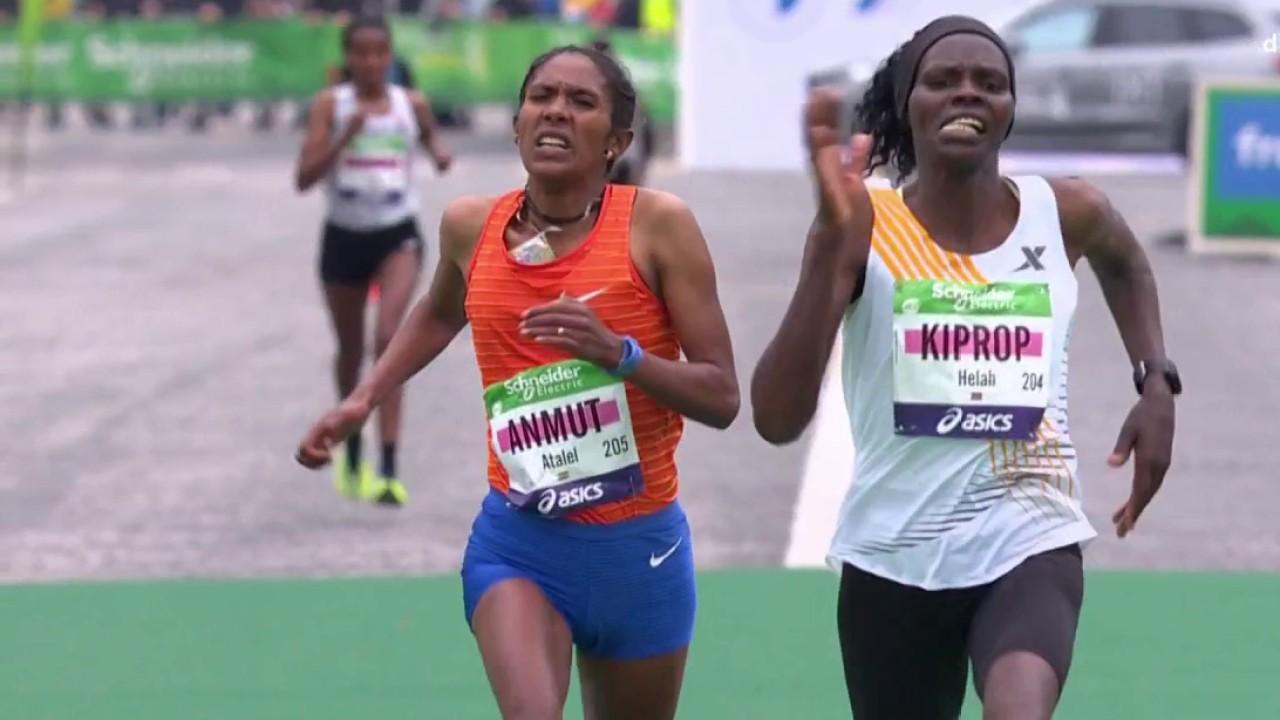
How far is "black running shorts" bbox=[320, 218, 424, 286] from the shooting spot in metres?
10.2

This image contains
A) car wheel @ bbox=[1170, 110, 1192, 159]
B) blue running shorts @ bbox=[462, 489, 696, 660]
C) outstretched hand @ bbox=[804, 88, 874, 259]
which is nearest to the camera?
outstretched hand @ bbox=[804, 88, 874, 259]

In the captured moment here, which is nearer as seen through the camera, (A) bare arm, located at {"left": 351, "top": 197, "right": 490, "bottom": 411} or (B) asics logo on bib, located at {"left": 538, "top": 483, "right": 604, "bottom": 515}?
(B) asics logo on bib, located at {"left": 538, "top": 483, "right": 604, "bottom": 515}

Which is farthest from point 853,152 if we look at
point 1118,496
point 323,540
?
point 1118,496

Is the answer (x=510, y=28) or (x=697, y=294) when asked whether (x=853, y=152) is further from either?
(x=510, y=28)

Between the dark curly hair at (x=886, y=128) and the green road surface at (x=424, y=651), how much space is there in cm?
240

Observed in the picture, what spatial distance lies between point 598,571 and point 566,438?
27 cm

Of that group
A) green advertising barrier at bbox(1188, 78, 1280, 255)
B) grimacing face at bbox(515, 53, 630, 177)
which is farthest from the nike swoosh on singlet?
green advertising barrier at bbox(1188, 78, 1280, 255)

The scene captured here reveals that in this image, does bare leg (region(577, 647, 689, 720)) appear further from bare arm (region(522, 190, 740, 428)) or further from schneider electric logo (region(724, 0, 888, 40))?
schneider electric logo (region(724, 0, 888, 40))

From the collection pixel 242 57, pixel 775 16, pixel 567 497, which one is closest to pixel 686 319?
pixel 567 497

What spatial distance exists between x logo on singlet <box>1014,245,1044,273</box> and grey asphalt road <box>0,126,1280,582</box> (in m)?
4.48

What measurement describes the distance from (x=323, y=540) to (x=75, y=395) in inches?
154

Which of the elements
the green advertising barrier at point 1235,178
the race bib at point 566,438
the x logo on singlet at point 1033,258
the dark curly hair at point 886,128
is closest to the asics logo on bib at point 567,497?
the race bib at point 566,438

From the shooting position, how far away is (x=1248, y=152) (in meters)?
18.6

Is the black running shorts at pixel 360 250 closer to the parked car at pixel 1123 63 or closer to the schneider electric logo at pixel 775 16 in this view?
the schneider electric logo at pixel 775 16
